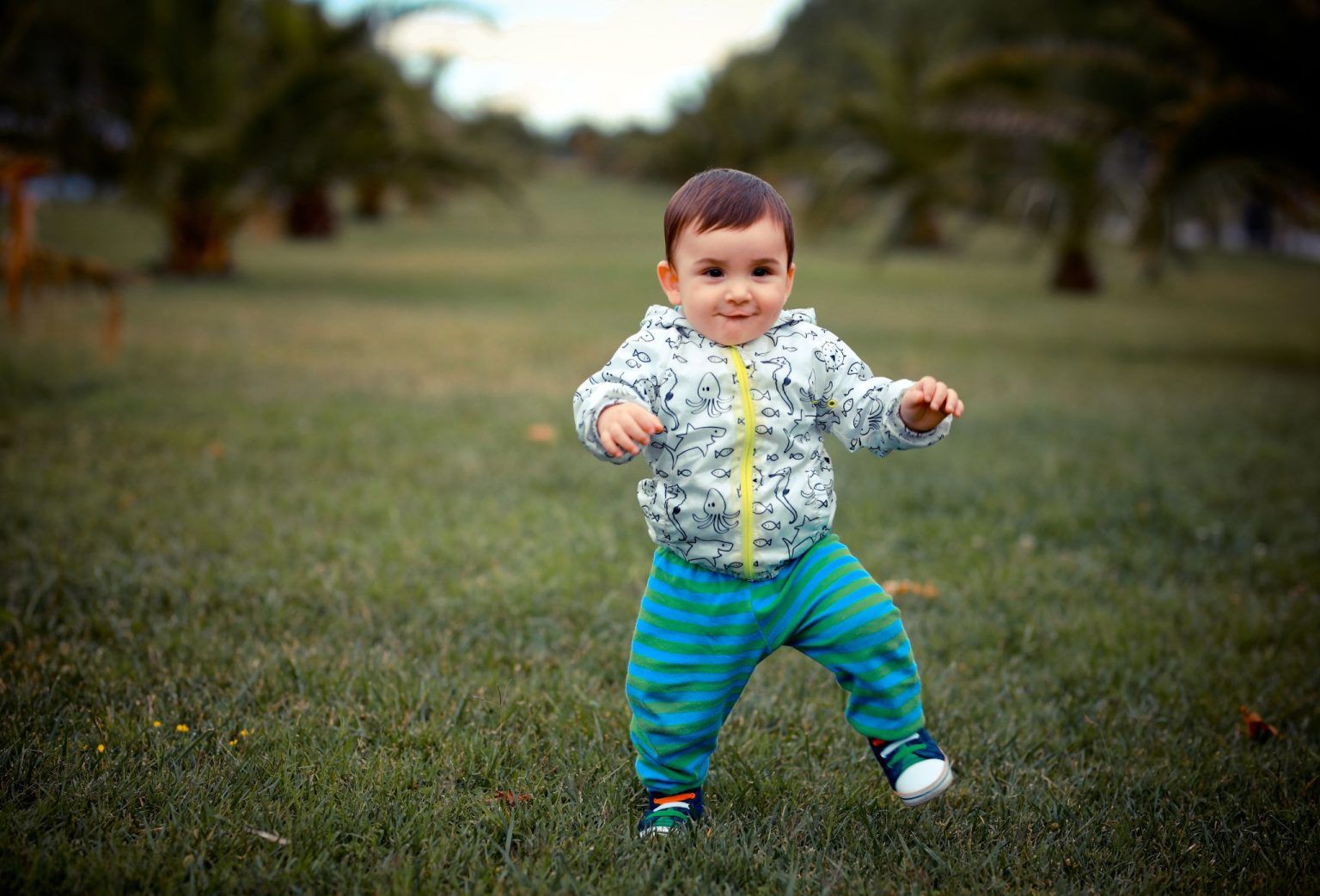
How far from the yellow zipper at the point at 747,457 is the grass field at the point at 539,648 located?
58cm

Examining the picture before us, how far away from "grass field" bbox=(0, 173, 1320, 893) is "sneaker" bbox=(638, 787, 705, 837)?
52 mm

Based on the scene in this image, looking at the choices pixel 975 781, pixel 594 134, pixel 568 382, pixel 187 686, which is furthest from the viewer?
pixel 594 134

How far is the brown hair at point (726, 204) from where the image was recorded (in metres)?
1.99

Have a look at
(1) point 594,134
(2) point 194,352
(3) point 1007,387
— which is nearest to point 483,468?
(2) point 194,352

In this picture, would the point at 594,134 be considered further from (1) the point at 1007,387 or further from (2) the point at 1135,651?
(2) the point at 1135,651

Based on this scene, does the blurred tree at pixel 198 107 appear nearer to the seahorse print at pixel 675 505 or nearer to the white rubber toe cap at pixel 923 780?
the seahorse print at pixel 675 505

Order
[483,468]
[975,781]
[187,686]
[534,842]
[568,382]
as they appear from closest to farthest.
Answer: [534,842] → [975,781] → [187,686] → [483,468] → [568,382]

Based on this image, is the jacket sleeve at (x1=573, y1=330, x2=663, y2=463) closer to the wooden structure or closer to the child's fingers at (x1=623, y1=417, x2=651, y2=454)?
the child's fingers at (x1=623, y1=417, x2=651, y2=454)

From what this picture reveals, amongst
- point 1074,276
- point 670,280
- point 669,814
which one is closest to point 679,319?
point 670,280

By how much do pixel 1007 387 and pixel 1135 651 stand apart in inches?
178

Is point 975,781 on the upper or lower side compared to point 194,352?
lower

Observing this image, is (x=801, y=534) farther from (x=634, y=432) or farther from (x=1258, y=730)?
(x=1258, y=730)

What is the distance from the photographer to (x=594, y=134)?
6166 centimetres

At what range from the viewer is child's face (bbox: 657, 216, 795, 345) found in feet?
6.59
